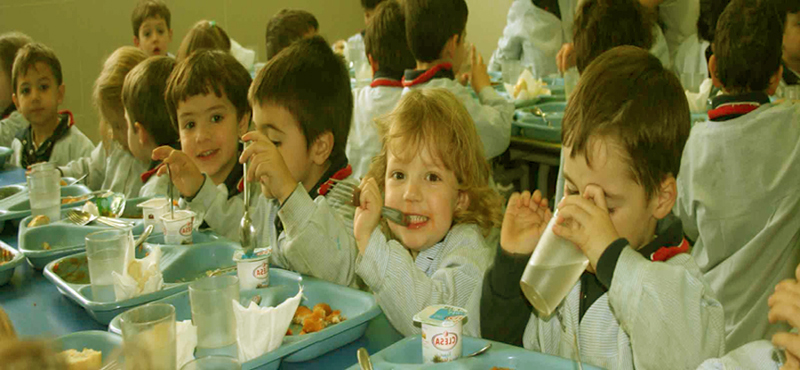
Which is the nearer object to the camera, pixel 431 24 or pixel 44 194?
pixel 44 194

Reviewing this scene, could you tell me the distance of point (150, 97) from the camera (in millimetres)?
3096

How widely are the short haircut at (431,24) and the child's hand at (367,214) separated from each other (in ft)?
6.05

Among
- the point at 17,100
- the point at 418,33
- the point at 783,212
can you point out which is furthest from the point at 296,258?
the point at 17,100

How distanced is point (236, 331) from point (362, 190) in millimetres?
573

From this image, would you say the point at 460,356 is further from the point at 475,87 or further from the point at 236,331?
the point at 475,87

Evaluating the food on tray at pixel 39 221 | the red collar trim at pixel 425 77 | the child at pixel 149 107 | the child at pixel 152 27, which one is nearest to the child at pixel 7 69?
the child at pixel 152 27

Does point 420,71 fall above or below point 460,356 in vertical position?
above

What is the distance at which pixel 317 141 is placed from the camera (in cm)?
245

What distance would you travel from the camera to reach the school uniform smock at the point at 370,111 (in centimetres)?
375

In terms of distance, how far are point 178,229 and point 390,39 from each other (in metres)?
2.00

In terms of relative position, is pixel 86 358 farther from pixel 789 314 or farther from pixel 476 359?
pixel 789 314

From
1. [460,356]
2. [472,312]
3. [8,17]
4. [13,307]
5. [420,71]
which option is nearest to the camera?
[460,356]

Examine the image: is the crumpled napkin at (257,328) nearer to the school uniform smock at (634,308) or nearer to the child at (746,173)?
the school uniform smock at (634,308)

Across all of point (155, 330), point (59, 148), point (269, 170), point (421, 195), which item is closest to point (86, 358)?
point (155, 330)
